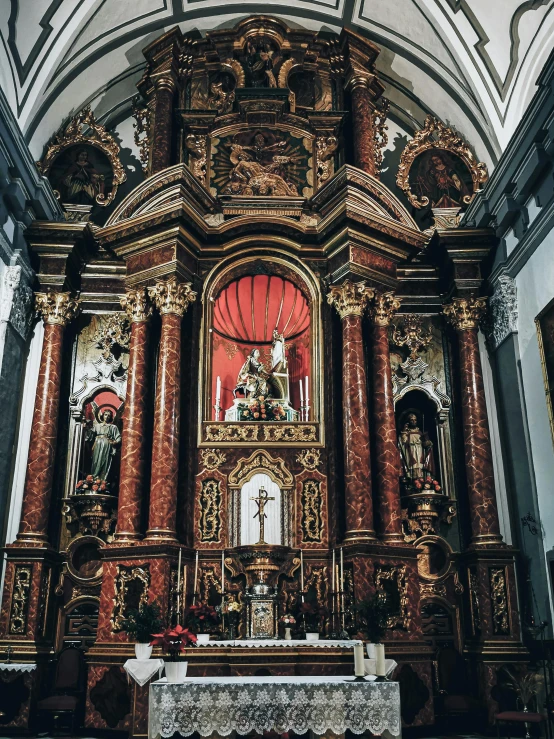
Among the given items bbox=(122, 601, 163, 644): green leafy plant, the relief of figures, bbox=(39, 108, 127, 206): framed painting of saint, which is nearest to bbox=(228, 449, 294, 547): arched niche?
bbox=(122, 601, 163, 644): green leafy plant

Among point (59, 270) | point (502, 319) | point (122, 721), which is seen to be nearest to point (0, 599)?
point (122, 721)

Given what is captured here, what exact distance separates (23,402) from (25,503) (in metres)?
1.60

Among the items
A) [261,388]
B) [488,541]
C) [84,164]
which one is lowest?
[488,541]

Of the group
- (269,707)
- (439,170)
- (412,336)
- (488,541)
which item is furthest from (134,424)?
(439,170)

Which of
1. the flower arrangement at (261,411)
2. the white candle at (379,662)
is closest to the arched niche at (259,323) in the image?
the flower arrangement at (261,411)

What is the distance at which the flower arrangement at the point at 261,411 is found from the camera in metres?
11.3

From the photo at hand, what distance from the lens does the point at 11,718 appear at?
9734mm

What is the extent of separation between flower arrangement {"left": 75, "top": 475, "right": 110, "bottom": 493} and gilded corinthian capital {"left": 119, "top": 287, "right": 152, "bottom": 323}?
7.89ft

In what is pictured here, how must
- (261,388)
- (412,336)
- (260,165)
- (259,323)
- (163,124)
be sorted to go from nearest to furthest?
(261,388)
(412,336)
(259,323)
(260,165)
(163,124)

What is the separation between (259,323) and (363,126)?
12.5ft

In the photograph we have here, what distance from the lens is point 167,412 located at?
35.4 ft

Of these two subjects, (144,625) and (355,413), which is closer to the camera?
(144,625)

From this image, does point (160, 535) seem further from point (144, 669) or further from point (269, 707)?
point (269, 707)

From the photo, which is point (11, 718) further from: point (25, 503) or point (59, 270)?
point (59, 270)
